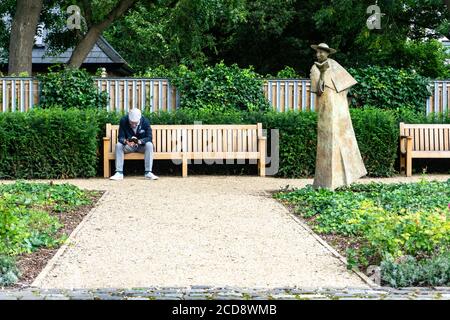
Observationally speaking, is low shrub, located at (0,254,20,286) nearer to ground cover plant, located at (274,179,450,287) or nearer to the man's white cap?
ground cover plant, located at (274,179,450,287)

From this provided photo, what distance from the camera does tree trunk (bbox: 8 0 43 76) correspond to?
83.9 feet

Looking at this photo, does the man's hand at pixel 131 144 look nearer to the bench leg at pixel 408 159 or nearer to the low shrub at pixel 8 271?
the bench leg at pixel 408 159

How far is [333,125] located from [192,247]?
5132mm

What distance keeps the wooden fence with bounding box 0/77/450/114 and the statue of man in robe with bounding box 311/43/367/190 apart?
694 centimetres

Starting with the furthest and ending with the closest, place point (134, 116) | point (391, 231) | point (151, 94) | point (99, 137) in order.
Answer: point (151, 94)
point (99, 137)
point (134, 116)
point (391, 231)

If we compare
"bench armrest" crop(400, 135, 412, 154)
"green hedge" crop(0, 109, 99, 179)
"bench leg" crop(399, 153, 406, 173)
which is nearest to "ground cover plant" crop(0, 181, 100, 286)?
"green hedge" crop(0, 109, 99, 179)

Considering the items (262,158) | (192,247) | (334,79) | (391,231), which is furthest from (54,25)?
(391,231)

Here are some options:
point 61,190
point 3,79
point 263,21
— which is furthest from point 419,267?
point 263,21

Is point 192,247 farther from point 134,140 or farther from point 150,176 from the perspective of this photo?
point 134,140

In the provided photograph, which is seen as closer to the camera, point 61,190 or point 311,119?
point 61,190

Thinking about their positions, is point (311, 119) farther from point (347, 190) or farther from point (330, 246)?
point (330, 246)

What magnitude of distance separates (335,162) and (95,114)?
6117 millimetres

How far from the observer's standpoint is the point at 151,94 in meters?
21.6

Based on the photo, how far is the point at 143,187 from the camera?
52.7 ft
